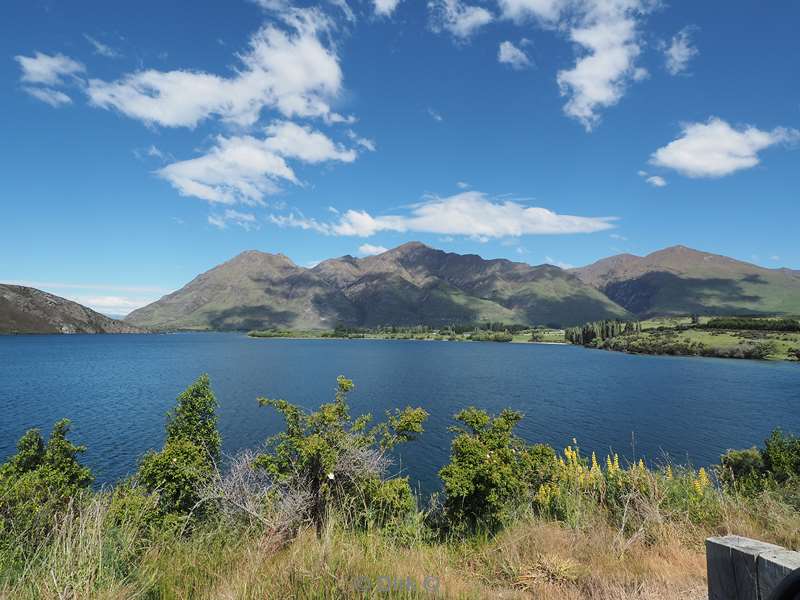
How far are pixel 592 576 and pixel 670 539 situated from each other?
278 centimetres

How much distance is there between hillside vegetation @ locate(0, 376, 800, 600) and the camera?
6.29 meters

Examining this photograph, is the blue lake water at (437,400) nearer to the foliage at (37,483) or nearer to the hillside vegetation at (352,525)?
the hillside vegetation at (352,525)

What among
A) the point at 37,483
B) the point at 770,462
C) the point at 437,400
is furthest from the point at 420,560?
the point at 437,400

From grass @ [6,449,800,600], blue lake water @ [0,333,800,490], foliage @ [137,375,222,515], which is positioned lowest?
blue lake water @ [0,333,800,490]

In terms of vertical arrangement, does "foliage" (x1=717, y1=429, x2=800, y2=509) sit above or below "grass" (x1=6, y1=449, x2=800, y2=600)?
below

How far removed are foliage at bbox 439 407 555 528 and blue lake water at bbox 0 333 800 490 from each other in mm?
9487

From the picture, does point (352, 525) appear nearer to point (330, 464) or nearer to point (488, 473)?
point (330, 464)

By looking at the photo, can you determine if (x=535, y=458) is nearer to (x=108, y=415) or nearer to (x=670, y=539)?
(x=670, y=539)

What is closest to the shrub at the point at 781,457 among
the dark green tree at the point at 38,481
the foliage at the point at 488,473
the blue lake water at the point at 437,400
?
the blue lake water at the point at 437,400

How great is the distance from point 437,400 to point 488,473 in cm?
6828

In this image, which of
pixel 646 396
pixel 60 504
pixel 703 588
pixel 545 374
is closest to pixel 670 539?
pixel 703 588

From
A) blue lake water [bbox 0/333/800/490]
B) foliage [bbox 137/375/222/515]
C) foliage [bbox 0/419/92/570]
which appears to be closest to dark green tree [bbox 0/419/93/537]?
foliage [bbox 0/419/92/570]

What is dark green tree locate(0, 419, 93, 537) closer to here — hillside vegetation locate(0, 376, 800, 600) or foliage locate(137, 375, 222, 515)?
hillside vegetation locate(0, 376, 800, 600)

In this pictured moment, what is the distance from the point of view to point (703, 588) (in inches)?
295
